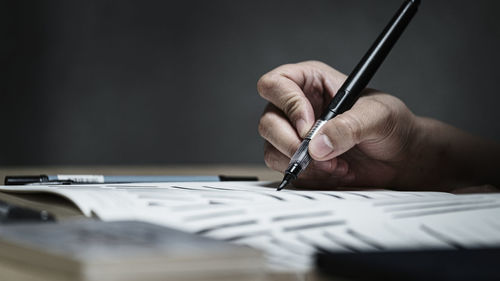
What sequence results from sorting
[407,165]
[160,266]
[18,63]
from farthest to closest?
[18,63] → [407,165] → [160,266]

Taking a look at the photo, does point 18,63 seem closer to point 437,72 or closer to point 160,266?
point 437,72

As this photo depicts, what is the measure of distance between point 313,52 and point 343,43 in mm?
107

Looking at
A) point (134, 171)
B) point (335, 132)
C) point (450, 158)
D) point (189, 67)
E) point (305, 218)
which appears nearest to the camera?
point (305, 218)

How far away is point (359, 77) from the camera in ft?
2.16

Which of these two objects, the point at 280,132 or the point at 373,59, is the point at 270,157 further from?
the point at 373,59

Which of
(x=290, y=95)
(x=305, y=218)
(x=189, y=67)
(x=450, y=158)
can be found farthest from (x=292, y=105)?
(x=189, y=67)

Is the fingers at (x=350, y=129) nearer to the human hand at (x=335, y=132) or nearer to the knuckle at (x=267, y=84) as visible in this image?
the human hand at (x=335, y=132)

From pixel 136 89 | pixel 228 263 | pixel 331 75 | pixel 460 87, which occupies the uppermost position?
pixel 136 89

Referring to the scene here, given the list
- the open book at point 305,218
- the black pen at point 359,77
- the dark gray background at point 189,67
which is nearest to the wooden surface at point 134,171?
the black pen at point 359,77

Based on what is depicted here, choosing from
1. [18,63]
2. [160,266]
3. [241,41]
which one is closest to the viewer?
[160,266]

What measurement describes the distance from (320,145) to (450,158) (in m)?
0.28

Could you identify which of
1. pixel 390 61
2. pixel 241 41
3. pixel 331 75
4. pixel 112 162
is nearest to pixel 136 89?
pixel 112 162

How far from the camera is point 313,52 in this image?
2.30m

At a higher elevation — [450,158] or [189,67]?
[189,67]
